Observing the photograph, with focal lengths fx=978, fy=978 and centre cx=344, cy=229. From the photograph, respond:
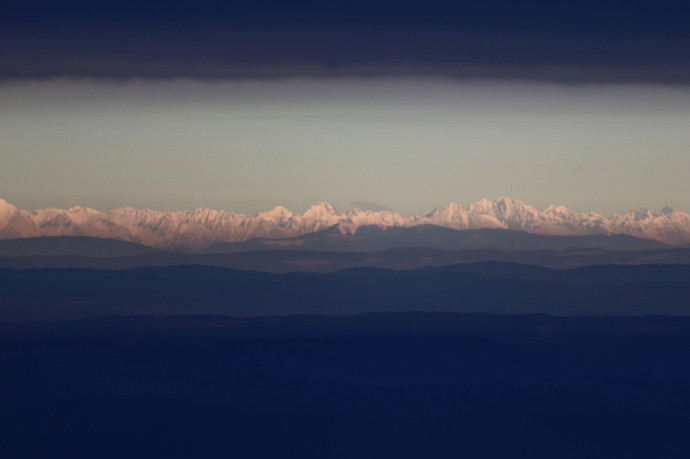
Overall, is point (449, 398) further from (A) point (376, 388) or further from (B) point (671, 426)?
(B) point (671, 426)

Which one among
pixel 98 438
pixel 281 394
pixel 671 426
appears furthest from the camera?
pixel 281 394

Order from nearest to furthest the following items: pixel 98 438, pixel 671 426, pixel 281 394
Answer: pixel 98 438
pixel 671 426
pixel 281 394

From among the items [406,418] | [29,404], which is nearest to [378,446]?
[406,418]

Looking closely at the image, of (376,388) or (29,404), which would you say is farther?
(376,388)

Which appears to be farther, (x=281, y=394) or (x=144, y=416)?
(x=281, y=394)

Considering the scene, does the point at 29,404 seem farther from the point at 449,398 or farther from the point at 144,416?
the point at 449,398

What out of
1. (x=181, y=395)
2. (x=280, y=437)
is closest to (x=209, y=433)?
(x=280, y=437)

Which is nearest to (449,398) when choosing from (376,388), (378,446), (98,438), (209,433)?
(376,388)

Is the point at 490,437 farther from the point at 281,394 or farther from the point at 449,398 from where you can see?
the point at 281,394
